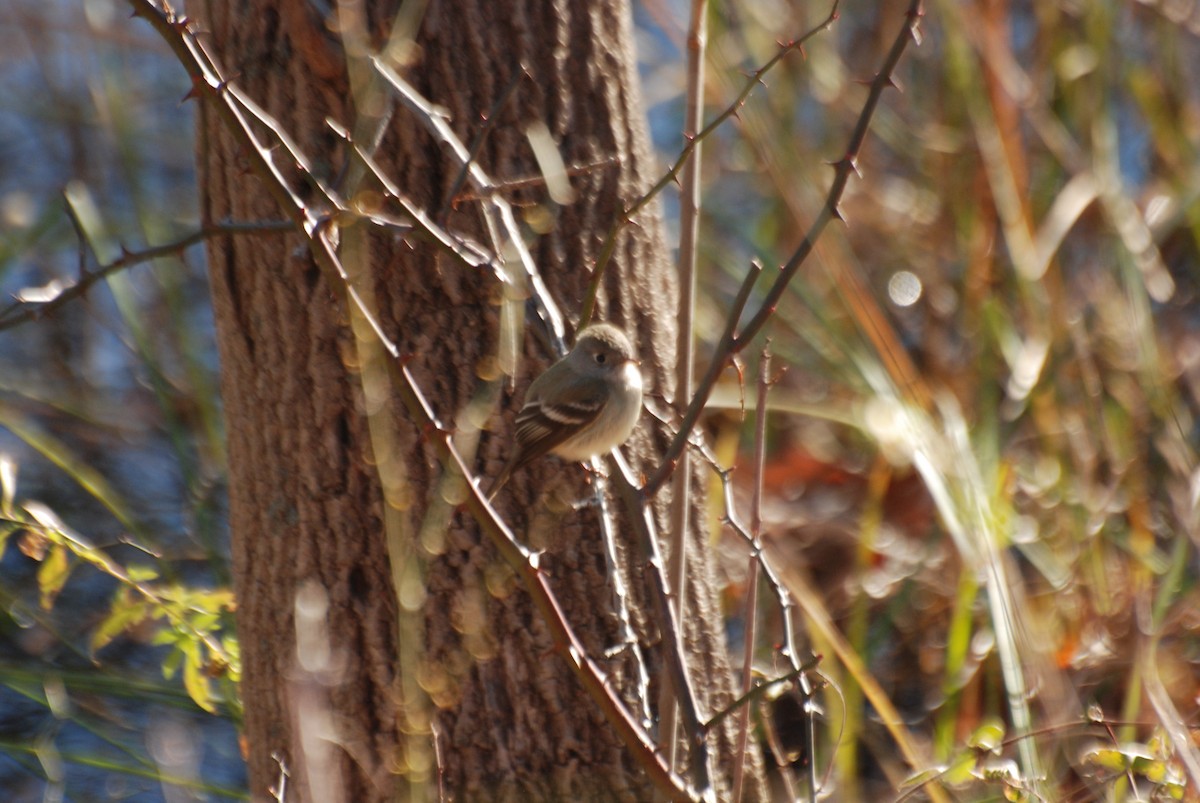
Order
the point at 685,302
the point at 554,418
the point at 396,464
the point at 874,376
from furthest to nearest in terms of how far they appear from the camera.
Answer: the point at 874,376
the point at 554,418
the point at 396,464
the point at 685,302

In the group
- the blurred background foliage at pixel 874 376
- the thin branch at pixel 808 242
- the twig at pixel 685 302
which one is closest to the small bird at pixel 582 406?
the twig at pixel 685 302

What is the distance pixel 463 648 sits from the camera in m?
2.68

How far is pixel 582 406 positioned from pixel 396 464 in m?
0.45

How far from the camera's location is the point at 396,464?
2.62 m

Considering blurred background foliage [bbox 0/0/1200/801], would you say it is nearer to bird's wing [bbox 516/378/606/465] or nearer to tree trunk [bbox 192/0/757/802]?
tree trunk [bbox 192/0/757/802]

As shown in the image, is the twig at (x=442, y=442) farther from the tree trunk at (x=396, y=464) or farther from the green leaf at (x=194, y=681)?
the green leaf at (x=194, y=681)

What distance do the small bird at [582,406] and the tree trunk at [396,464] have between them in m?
0.10

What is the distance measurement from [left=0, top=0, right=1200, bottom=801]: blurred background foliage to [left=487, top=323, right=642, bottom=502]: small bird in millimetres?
701

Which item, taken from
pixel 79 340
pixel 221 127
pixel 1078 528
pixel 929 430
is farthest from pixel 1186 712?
pixel 79 340

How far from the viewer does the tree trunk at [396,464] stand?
2.66 m

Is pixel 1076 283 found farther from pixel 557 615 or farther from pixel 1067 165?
pixel 557 615

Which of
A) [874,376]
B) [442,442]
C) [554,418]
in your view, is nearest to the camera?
[442,442]

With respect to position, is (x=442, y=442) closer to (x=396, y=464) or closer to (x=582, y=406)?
(x=396, y=464)

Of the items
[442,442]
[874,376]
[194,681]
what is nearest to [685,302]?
[442,442]
